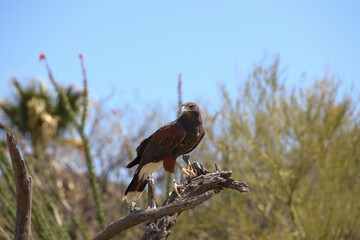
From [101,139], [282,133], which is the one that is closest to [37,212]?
[282,133]

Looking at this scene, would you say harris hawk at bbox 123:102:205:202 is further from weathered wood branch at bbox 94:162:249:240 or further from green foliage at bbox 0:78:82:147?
green foliage at bbox 0:78:82:147

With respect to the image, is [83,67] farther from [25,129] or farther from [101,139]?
[101,139]

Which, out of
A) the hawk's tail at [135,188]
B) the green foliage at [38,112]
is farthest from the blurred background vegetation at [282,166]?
the hawk's tail at [135,188]

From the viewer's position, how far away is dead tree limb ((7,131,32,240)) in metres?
3.22

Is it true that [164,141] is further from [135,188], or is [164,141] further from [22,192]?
[22,192]

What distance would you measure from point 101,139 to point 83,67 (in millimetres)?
9908

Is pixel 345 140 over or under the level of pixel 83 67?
under

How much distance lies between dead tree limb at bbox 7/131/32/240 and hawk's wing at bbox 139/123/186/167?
1.24m

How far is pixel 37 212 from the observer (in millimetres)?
5727

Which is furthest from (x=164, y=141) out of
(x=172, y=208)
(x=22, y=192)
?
(x=22, y=192)

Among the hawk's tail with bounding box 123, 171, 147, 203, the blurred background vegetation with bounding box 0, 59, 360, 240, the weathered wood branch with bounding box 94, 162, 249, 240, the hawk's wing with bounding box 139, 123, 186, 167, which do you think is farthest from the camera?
the blurred background vegetation with bounding box 0, 59, 360, 240

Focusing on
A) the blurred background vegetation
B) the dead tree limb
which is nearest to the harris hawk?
the dead tree limb

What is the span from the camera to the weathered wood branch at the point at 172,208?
317 cm

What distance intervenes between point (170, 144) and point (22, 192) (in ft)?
4.57
